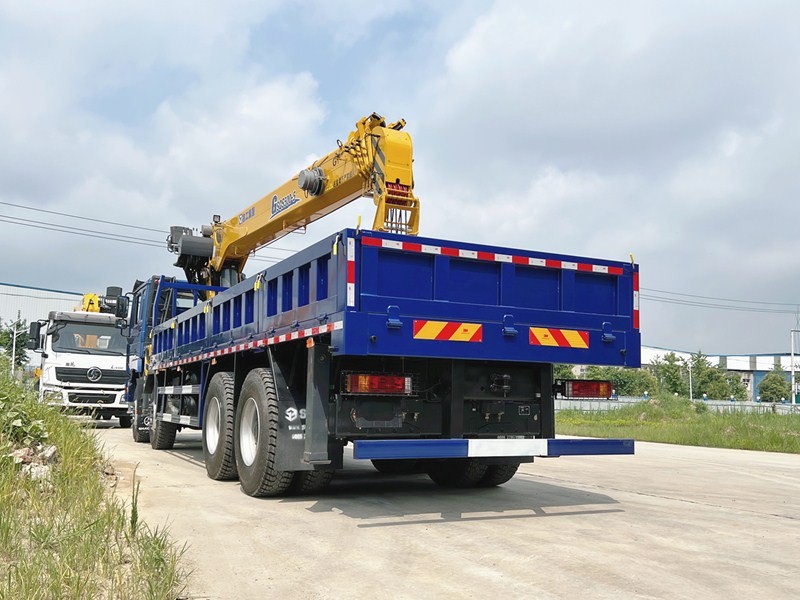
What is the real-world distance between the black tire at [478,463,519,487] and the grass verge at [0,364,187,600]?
13.9 ft

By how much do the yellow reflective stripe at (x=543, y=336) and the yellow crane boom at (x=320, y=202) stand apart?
2.07 metres

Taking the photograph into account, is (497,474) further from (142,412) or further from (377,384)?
(142,412)

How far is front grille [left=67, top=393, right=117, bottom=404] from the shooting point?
18391 mm

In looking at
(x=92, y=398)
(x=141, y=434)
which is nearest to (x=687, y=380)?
(x=92, y=398)

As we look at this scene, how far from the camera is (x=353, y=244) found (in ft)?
20.9

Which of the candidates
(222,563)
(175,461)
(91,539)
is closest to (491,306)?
(222,563)

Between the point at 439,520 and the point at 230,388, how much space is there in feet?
10.9

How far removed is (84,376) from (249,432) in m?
12.2

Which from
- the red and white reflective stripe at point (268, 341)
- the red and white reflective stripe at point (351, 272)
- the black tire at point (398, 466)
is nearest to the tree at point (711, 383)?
the black tire at point (398, 466)

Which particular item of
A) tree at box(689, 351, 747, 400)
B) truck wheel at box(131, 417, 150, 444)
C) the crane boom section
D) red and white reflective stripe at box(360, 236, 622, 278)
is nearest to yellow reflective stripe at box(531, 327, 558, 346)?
red and white reflective stripe at box(360, 236, 622, 278)

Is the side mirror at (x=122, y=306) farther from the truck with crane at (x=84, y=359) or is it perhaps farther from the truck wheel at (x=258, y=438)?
the truck wheel at (x=258, y=438)

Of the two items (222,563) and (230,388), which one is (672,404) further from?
(222,563)

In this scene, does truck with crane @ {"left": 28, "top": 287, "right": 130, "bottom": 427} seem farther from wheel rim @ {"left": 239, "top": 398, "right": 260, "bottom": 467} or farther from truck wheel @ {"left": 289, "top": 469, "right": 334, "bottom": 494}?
truck wheel @ {"left": 289, "top": 469, "right": 334, "bottom": 494}

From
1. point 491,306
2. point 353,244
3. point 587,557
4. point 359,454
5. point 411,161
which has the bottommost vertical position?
point 587,557
